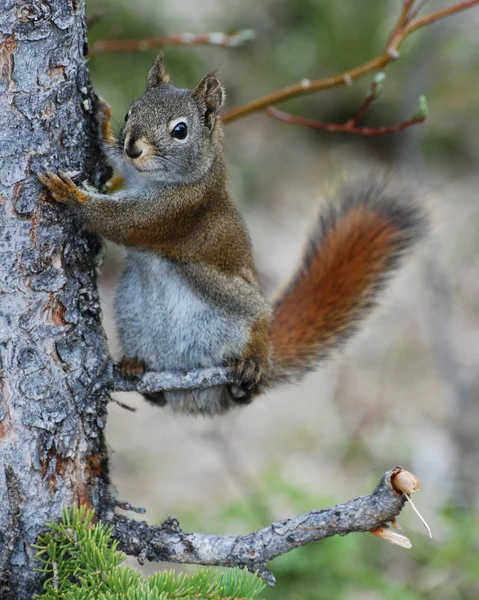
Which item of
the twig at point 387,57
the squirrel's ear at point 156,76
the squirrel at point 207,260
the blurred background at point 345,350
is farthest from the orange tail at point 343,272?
the squirrel's ear at point 156,76

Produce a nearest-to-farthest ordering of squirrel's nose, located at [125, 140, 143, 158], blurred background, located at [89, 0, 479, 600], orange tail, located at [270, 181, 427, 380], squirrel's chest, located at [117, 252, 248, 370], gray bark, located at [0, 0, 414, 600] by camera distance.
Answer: gray bark, located at [0, 0, 414, 600] → squirrel's nose, located at [125, 140, 143, 158] → squirrel's chest, located at [117, 252, 248, 370] → orange tail, located at [270, 181, 427, 380] → blurred background, located at [89, 0, 479, 600]

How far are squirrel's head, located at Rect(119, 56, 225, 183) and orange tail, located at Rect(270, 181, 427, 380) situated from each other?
0.44 meters

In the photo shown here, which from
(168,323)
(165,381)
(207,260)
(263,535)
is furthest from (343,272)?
(263,535)

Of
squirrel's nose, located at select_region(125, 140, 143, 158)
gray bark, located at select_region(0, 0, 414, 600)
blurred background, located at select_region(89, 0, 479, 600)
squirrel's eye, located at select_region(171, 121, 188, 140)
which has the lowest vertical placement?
gray bark, located at select_region(0, 0, 414, 600)

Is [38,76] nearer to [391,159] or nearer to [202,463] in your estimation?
[202,463]

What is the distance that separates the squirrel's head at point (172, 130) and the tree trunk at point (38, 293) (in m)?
0.19

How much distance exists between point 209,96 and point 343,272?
59 centimetres

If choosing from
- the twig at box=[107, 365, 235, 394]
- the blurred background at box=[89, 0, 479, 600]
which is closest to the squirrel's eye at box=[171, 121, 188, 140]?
the blurred background at box=[89, 0, 479, 600]

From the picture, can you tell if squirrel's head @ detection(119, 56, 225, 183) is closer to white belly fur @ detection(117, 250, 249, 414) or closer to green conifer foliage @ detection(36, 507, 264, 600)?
white belly fur @ detection(117, 250, 249, 414)

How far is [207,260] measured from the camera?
1.95 metres

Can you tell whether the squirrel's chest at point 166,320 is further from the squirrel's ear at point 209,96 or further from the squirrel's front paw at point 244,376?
the squirrel's ear at point 209,96

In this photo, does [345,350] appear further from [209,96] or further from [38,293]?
[38,293]

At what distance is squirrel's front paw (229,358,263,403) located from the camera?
1.94 metres

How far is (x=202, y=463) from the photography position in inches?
176
